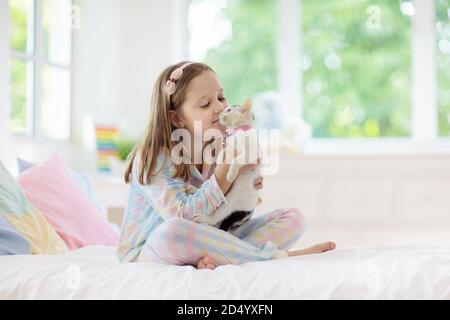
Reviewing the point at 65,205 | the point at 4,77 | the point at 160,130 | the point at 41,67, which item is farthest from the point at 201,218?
the point at 41,67

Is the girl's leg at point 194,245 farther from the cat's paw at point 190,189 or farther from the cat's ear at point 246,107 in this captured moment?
the cat's ear at point 246,107

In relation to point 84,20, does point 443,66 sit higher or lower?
lower

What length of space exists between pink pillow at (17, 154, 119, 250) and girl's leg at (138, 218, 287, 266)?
642mm

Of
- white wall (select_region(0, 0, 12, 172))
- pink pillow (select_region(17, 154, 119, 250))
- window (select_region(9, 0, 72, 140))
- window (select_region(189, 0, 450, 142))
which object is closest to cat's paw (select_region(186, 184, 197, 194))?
pink pillow (select_region(17, 154, 119, 250))

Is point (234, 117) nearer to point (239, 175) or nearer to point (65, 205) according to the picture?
point (239, 175)

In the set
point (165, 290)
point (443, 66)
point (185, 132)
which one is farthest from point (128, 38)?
point (165, 290)

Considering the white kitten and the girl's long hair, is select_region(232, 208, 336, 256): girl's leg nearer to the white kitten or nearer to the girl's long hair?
the white kitten

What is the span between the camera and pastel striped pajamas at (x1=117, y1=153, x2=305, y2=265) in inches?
61.2

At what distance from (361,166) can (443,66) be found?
84cm

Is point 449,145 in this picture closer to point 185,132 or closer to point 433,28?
point 433,28

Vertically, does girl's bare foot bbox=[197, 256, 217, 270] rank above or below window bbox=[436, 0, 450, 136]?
below

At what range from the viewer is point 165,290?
52.4 inches

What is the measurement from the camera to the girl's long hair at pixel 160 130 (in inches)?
66.8

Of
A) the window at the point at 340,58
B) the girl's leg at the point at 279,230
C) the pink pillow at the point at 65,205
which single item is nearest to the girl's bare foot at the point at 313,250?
the girl's leg at the point at 279,230
